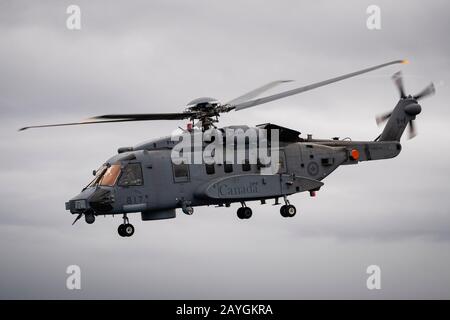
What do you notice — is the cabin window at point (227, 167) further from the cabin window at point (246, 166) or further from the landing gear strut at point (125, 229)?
the landing gear strut at point (125, 229)

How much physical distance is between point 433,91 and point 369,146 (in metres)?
4.73

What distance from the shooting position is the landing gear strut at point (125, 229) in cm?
3288

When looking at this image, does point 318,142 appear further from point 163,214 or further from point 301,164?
point 163,214

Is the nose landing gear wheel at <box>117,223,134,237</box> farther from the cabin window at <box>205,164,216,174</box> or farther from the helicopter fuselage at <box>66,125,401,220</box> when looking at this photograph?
the cabin window at <box>205,164,216,174</box>

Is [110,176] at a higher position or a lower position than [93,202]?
higher

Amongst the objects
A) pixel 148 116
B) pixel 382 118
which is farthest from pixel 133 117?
pixel 382 118

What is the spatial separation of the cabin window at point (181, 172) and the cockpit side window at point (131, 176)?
153cm

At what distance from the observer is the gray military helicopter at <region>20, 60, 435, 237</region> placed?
32531 millimetres

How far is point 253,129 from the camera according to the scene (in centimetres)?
3534

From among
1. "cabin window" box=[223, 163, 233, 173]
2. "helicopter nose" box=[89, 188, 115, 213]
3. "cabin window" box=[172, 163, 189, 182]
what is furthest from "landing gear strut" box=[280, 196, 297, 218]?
"helicopter nose" box=[89, 188, 115, 213]

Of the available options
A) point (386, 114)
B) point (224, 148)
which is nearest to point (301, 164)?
point (224, 148)

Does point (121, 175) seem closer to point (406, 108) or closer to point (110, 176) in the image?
point (110, 176)

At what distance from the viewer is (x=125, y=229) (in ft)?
108

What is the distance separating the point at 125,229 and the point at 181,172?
3.35 m
